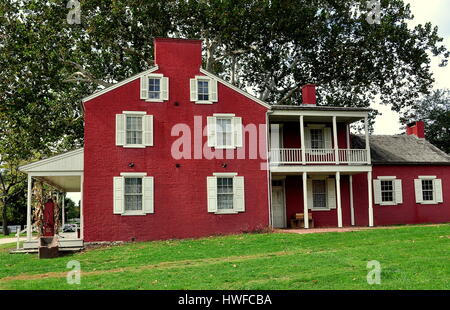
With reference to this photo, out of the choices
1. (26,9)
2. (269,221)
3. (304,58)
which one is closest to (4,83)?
(26,9)

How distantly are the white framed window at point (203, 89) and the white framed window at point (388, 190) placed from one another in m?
9.42

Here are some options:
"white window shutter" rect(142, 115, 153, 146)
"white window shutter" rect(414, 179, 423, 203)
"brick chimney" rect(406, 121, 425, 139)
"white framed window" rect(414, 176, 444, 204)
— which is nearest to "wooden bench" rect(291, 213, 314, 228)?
"white window shutter" rect(414, 179, 423, 203)

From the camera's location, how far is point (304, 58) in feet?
105

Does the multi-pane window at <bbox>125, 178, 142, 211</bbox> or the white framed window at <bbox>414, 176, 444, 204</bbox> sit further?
the white framed window at <bbox>414, 176, 444, 204</bbox>

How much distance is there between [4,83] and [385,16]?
73.7 feet

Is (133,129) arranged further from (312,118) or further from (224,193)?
(312,118)

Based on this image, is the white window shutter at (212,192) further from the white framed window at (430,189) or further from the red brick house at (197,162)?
the white framed window at (430,189)

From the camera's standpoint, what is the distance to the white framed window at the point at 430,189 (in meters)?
24.5

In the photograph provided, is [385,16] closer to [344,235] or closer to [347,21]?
[347,21]

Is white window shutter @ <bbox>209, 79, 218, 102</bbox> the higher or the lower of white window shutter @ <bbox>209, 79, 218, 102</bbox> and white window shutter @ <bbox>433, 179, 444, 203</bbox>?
the higher

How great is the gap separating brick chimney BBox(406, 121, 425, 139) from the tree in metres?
13.5

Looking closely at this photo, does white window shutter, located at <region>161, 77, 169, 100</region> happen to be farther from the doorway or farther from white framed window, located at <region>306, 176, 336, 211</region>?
white framed window, located at <region>306, 176, 336, 211</region>

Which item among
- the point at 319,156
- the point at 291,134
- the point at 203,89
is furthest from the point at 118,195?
the point at 319,156

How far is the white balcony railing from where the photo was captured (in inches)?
848
